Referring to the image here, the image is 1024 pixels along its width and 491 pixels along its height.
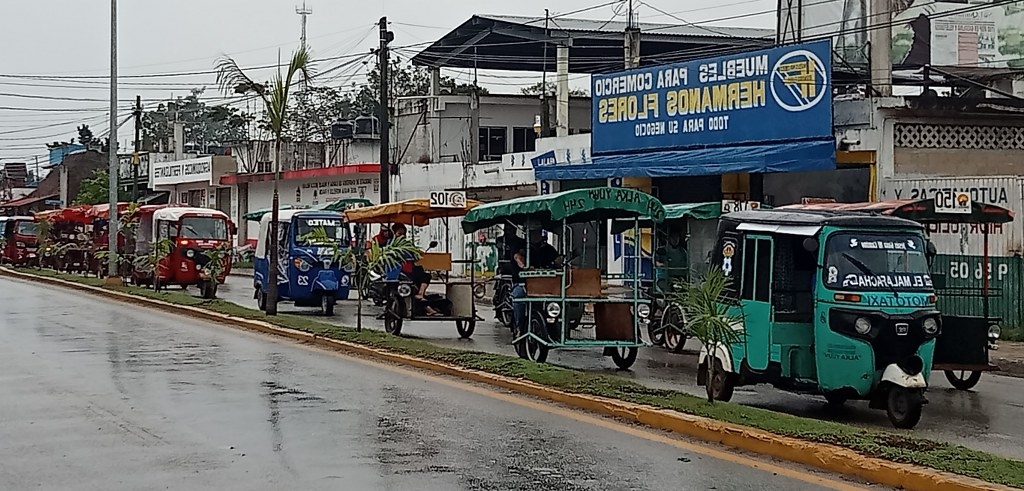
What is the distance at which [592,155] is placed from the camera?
3291 cm

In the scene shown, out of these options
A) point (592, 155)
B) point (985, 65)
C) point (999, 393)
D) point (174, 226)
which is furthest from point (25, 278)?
point (999, 393)

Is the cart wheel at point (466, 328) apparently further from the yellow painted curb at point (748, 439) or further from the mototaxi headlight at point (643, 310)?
the mototaxi headlight at point (643, 310)

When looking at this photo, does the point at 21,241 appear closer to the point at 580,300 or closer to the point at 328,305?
the point at 328,305

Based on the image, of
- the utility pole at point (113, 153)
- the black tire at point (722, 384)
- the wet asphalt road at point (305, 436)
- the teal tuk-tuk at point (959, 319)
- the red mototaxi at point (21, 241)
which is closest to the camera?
the wet asphalt road at point (305, 436)

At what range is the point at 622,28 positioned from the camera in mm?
42969

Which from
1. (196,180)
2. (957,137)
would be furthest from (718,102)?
(196,180)

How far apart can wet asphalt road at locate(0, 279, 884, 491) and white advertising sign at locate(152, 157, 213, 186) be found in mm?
45173

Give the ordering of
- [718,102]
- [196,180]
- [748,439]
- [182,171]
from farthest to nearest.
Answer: [182,171], [196,180], [718,102], [748,439]

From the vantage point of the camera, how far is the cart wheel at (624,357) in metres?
16.4

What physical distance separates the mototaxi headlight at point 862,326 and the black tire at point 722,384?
1.59 meters

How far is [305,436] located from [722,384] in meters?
4.41

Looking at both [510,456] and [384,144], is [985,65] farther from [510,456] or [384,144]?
[510,456]

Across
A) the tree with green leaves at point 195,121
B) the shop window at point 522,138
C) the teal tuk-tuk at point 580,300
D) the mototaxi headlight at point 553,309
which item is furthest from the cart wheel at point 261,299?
the tree with green leaves at point 195,121

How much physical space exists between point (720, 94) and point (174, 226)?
15.1 m
